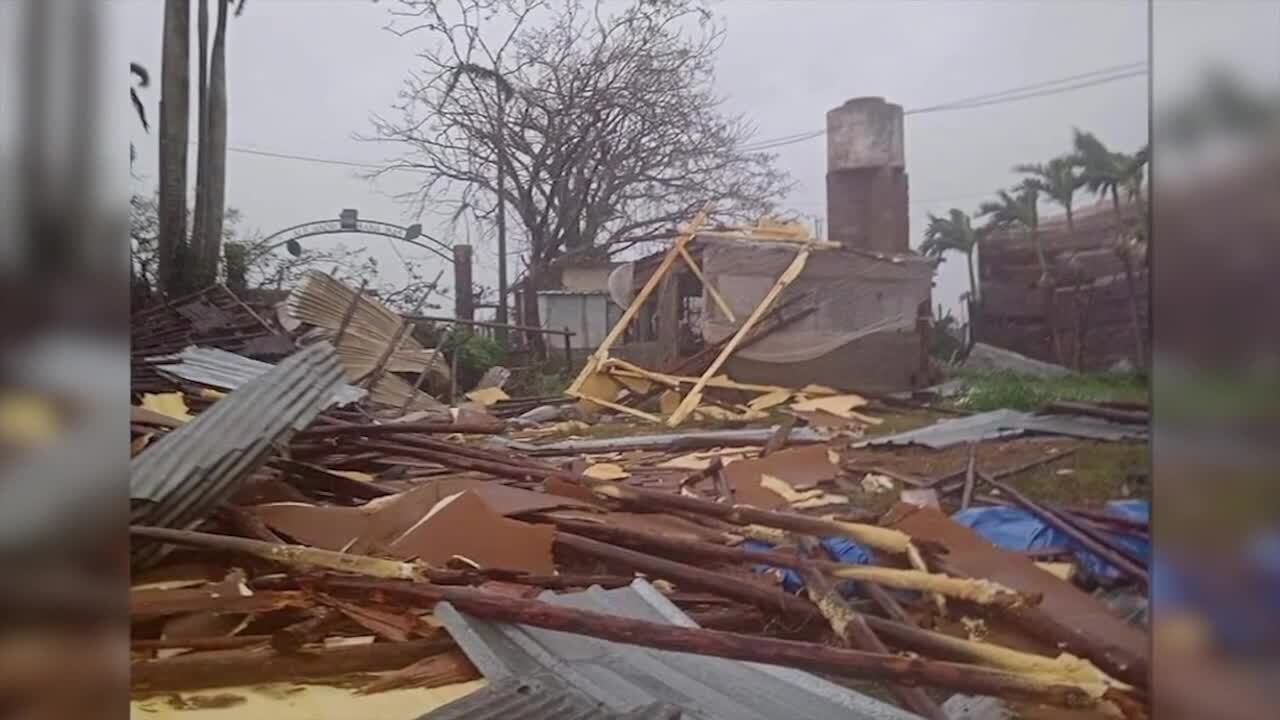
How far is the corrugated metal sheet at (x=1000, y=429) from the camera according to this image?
1282mm

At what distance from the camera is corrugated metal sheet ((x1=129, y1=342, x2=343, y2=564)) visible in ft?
4.84

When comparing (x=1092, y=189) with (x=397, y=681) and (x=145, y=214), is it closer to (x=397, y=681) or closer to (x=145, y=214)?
(x=397, y=681)

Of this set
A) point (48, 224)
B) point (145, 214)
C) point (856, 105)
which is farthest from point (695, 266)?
point (48, 224)

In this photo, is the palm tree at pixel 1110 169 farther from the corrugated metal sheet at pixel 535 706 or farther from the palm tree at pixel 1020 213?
the corrugated metal sheet at pixel 535 706

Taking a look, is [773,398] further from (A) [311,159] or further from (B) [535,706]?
(A) [311,159]

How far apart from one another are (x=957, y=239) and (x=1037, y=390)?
0.24m

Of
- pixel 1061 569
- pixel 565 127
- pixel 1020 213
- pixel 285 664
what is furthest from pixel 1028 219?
pixel 285 664

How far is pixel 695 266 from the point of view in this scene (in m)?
1.44

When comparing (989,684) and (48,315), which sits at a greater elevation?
(48,315)

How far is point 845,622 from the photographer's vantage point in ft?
4.43

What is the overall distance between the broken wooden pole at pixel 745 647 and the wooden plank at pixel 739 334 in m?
0.32

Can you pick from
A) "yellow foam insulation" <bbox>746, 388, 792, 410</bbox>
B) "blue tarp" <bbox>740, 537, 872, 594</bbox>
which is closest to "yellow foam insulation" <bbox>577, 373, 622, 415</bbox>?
"yellow foam insulation" <bbox>746, 388, 792, 410</bbox>

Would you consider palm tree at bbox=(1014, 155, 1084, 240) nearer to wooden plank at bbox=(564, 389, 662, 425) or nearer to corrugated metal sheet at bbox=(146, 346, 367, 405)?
wooden plank at bbox=(564, 389, 662, 425)

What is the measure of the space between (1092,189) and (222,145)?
4.27 feet
